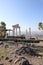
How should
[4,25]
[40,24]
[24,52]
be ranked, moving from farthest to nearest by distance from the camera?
[40,24] < [4,25] < [24,52]

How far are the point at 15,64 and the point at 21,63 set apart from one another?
1.40 feet

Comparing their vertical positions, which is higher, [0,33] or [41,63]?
[0,33]

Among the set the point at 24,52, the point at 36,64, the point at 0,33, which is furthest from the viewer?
the point at 0,33

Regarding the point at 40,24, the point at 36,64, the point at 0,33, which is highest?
the point at 40,24

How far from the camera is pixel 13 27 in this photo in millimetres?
30609

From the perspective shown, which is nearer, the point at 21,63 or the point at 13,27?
the point at 21,63

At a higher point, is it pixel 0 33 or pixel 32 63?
pixel 0 33

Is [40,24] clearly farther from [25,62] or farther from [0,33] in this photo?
[25,62]

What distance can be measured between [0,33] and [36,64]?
18.1 m

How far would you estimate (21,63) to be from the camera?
6977mm

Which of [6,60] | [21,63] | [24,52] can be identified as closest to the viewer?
[21,63]

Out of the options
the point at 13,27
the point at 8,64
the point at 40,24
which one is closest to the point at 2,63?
the point at 8,64

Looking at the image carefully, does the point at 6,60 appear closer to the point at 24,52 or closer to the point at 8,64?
the point at 8,64

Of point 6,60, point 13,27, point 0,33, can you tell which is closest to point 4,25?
point 13,27
